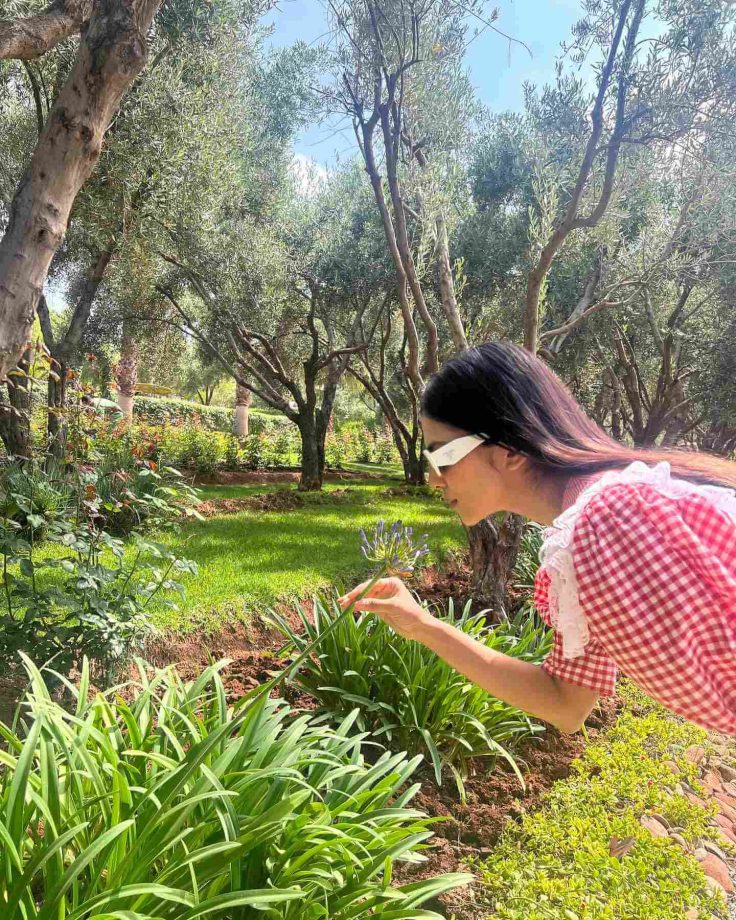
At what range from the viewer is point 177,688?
7.98 feet

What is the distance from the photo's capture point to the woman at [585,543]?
3.99ft

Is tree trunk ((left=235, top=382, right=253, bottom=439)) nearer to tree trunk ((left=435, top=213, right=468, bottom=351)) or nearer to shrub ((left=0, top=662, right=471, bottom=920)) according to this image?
tree trunk ((left=435, top=213, right=468, bottom=351))

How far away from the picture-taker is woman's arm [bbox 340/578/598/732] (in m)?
1.52

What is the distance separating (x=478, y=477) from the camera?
1673mm

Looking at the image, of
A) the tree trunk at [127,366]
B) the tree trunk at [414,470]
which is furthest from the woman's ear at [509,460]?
the tree trunk at [414,470]

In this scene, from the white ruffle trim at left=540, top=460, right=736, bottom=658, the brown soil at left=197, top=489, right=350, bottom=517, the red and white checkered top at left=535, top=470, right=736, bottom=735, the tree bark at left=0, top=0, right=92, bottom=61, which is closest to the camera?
the red and white checkered top at left=535, top=470, right=736, bottom=735

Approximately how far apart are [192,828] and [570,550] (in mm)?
1095

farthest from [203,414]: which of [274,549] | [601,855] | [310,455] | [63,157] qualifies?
[601,855]

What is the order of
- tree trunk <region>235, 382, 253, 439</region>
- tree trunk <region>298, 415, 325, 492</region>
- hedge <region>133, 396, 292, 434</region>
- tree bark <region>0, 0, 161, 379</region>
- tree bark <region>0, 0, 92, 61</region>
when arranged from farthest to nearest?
hedge <region>133, 396, 292, 434</region>, tree trunk <region>235, 382, 253, 439</region>, tree trunk <region>298, 415, 325, 492</region>, tree bark <region>0, 0, 92, 61</region>, tree bark <region>0, 0, 161, 379</region>

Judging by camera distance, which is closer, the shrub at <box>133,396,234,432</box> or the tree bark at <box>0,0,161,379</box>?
the tree bark at <box>0,0,161,379</box>

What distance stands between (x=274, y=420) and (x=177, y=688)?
24.8 meters

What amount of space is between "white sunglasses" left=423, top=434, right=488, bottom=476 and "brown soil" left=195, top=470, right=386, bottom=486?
1160cm

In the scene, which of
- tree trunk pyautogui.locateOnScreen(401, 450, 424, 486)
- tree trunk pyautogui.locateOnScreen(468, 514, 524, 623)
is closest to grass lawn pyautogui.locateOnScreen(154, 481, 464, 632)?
tree trunk pyautogui.locateOnScreen(468, 514, 524, 623)

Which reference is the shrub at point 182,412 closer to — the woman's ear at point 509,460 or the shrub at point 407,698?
the shrub at point 407,698
